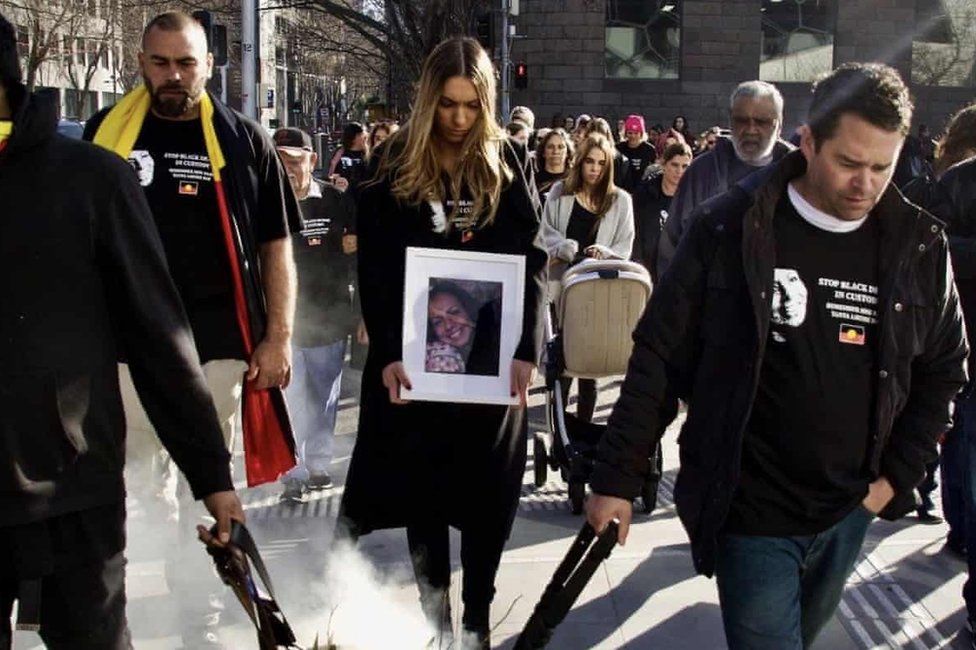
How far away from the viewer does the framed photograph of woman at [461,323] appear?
3.89 m

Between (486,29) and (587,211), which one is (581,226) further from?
(486,29)

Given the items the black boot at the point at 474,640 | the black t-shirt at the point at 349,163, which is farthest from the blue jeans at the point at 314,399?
the black t-shirt at the point at 349,163

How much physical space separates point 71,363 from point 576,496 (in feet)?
12.4

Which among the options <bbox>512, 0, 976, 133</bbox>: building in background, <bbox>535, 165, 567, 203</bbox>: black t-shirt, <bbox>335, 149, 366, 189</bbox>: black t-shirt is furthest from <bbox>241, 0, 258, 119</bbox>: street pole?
<bbox>512, 0, 976, 133</bbox>: building in background

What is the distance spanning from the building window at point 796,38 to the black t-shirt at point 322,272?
99.4 ft

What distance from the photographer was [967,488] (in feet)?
15.4

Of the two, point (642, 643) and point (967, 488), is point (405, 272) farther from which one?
point (967, 488)

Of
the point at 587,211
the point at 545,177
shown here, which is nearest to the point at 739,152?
the point at 587,211

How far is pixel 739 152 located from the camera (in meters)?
5.68

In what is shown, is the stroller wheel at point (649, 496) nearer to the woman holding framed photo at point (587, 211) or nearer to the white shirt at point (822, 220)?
the woman holding framed photo at point (587, 211)

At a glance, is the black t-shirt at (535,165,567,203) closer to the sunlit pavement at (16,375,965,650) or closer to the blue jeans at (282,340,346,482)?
the blue jeans at (282,340,346,482)

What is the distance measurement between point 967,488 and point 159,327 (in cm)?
340

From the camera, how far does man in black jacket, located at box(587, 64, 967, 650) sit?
286cm

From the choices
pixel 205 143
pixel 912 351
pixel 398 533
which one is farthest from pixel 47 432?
pixel 398 533
